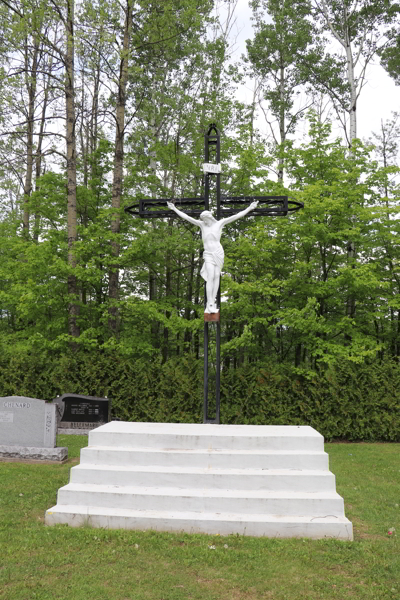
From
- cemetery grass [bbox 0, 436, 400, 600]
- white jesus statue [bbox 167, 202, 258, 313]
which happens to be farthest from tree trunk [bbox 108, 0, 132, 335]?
cemetery grass [bbox 0, 436, 400, 600]

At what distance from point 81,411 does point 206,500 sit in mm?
7249

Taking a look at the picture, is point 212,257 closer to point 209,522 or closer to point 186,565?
point 209,522

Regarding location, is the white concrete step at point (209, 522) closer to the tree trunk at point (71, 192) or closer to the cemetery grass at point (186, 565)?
the cemetery grass at point (186, 565)

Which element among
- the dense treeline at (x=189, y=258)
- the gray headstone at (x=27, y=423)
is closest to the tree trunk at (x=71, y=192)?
the dense treeline at (x=189, y=258)

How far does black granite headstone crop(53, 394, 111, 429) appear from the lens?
38.9 ft

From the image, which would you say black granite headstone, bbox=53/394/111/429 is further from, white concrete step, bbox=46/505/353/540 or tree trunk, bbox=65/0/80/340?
white concrete step, bbox=46/505/353/540

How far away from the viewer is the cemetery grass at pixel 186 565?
12.9ft

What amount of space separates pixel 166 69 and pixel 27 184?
6.96 meters

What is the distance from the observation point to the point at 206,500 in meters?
5.32

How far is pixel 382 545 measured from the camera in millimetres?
5004

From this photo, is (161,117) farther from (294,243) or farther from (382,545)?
(382,545)

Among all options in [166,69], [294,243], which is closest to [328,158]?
[294,243]

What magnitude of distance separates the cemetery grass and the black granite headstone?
5936mm

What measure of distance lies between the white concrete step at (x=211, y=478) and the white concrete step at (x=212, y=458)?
7 centimetres
